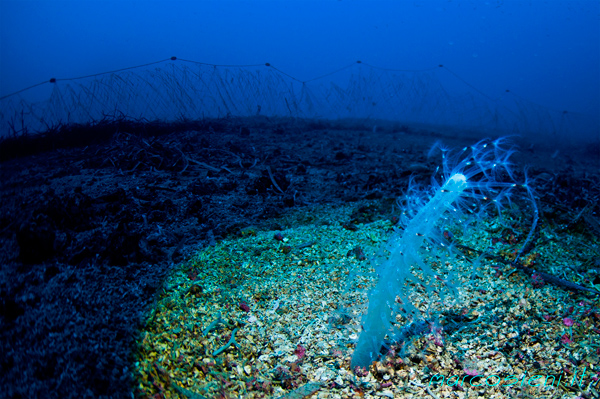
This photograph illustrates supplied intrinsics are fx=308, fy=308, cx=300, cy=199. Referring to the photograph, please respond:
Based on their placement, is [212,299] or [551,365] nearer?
[551,365]

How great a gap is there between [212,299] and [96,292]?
0.79 m

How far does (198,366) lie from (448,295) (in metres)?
1.83

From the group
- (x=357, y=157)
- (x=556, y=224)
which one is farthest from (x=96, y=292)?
(x=357, y=157)

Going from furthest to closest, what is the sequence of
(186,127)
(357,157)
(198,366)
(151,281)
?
(186,127)
(357,157)
(151,281)
(198,366)

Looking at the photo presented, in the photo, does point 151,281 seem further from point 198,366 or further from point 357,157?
point 357,157

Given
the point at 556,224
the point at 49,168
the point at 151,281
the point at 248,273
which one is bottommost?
the point at 556,224

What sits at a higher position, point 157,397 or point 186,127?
point 186,127

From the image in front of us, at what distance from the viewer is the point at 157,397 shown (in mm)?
1481

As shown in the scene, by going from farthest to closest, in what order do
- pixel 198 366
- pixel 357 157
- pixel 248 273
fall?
pixel 357 157
pixel 248 273
pixel 198 366

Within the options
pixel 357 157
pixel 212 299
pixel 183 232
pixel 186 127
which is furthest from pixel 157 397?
pixel 186 127

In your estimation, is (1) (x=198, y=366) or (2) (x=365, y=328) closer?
(1) (x=198, y=366)

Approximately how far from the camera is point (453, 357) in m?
1.84

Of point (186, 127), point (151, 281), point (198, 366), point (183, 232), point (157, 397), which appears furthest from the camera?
point (186, 127)

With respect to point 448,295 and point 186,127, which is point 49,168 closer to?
point 186,127
